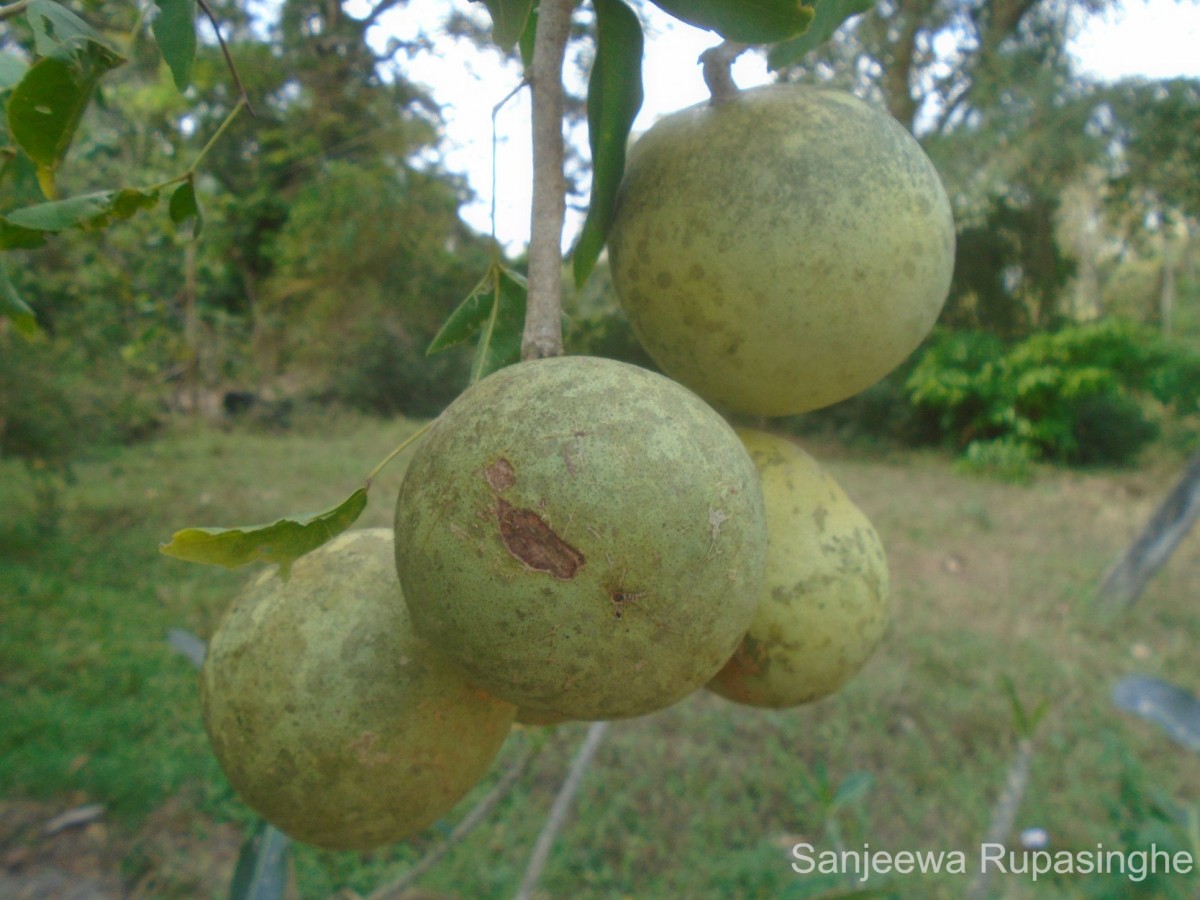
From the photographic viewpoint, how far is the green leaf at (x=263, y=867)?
1459 mm

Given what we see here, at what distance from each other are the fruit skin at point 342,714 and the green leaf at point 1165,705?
4.89 ft

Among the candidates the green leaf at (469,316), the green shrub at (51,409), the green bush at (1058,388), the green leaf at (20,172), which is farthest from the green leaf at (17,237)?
the green bush at (1058,388)

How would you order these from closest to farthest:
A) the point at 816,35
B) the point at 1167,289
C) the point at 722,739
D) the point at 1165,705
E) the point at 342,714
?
the point at 342,714, the point at 816,35, the point at 1165,705, the point at 722,739, the point at 1167,289

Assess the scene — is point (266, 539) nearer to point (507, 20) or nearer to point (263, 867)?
point (507, 20)

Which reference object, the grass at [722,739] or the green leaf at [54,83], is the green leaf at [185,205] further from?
the grass at [722,739]

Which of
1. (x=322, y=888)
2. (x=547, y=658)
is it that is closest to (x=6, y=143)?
(x=547, y=658)

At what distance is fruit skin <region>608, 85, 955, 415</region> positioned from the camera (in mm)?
958

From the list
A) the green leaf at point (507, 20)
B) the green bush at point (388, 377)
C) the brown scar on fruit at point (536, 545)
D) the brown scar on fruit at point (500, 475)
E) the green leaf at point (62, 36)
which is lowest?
the green bush at point (388, 377)

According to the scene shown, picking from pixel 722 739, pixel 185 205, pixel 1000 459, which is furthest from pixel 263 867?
pixel 1000 459

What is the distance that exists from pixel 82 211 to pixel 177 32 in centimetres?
22

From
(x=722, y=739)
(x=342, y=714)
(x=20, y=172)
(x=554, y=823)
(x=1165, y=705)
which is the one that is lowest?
(x=722, y=739)

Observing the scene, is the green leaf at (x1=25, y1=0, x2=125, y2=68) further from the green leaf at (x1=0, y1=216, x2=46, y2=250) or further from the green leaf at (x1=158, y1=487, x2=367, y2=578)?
the green leaf at (x1=158, y1=487, x2=367, y2=578)

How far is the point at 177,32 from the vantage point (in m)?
0.96

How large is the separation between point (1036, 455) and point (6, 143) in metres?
11.5
